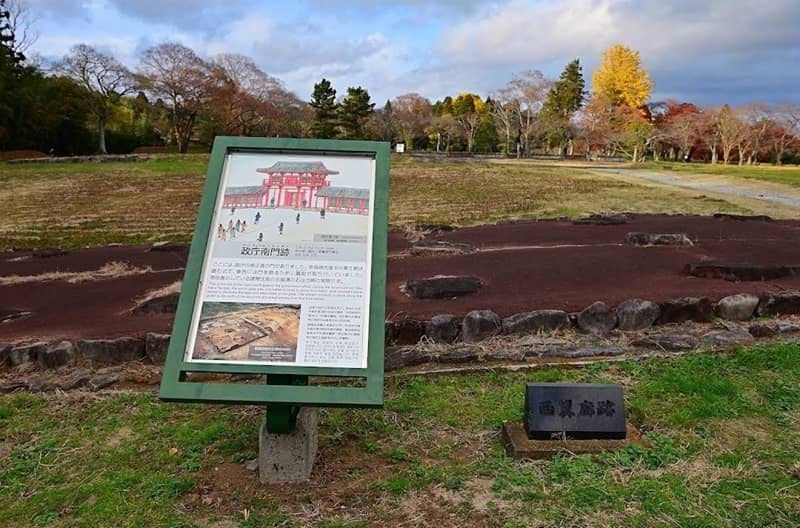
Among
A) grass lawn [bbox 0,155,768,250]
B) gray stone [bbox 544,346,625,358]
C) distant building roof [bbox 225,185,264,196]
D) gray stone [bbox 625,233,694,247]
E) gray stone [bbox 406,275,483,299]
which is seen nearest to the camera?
distant building roof [bbox 225,185,264,196]

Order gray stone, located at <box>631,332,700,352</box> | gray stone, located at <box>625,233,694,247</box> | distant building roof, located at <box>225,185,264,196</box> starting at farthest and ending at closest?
gray stone, located at <box>625,233,694,247</box> < gray stone, located at <box>631,332,700,352</box> < distant building roof, located at <box>225,185,264,196</box>

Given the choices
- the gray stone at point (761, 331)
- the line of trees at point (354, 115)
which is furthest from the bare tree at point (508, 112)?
the gray stone at point (761, 331)

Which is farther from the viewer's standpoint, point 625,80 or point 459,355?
point 625,80

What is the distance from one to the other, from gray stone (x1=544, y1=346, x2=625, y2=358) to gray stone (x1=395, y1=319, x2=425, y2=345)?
39.9 inches

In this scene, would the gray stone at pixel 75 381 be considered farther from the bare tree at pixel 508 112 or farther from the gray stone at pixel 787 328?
the bare tree at pixel 508 112

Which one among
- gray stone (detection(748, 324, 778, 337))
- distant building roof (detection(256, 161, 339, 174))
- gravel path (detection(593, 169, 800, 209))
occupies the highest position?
distant building roof (detection(256, 161, 339, 174))

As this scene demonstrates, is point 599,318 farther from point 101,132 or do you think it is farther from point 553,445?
point 101,132

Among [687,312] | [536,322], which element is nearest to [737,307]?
[687,312]

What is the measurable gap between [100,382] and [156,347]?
1.65ft

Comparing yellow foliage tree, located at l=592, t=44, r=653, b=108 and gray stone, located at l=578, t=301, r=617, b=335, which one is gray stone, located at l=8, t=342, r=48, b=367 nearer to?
gray stone, located at l=578, t=301, r=617, b=335

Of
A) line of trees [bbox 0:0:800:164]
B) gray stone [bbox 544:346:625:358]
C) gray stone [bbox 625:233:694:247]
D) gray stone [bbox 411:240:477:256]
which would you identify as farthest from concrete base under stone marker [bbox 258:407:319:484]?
line of trees [bbox 0:0:800:164]

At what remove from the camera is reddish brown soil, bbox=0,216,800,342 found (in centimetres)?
554

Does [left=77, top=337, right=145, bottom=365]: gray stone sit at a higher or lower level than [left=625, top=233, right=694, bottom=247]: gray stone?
lower

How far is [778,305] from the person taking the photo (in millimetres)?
5504
